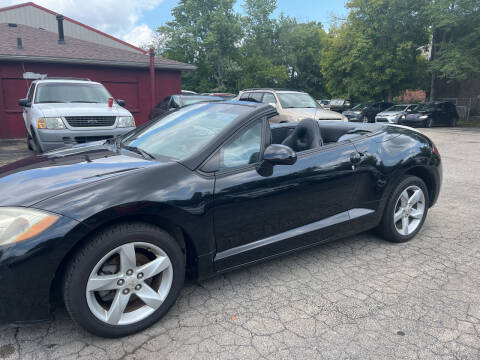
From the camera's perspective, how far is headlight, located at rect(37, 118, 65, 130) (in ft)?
21.5

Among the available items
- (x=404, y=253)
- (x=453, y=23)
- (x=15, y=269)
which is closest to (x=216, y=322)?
(x=15, y=269)

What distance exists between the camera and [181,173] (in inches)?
96.5

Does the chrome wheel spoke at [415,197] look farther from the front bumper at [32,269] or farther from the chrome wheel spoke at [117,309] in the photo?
the front bumper at [32,269]

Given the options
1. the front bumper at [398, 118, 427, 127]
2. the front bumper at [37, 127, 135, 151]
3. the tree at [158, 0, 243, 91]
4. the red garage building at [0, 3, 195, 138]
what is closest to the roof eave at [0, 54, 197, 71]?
the red garage building at [0, 3, 195, 138]

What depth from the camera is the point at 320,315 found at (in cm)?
254

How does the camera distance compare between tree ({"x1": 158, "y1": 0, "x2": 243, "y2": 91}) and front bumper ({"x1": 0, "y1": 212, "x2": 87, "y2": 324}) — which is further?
tree ({"x1": 158, "y1": 0, "x2": 243, "y2": 91})

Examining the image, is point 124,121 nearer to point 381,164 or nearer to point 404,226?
point 381,164

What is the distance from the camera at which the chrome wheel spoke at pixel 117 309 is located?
2.20 meters

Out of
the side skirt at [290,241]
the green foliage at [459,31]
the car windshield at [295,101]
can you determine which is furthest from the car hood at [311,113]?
the green foliage at [459,31]

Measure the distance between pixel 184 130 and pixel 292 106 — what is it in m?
8.13

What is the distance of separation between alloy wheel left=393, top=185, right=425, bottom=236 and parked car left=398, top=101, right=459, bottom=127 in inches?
686

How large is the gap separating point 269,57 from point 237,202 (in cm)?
4773

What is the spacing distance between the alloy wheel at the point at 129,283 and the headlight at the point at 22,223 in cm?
38

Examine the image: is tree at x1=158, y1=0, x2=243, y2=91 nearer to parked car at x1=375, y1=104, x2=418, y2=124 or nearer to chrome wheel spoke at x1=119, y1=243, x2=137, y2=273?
parked car at x1=375, y1=104, x2=418, y2=124
